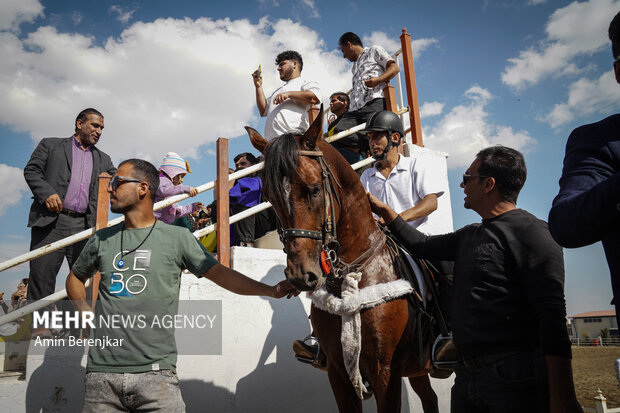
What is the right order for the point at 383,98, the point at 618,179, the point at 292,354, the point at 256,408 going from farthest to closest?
the point at 383,98
the point at 292,354
the point at 256,408
the point at 618,179

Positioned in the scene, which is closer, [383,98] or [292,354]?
[292,354]

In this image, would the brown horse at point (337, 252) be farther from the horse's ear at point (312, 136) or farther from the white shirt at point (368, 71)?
the white shirt at point (368, 71)

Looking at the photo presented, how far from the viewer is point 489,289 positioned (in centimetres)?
222

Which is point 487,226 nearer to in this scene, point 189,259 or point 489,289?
point 489,289

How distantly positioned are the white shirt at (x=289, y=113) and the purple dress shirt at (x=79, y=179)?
268 cm

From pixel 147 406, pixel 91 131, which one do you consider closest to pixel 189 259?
pixel 147 406

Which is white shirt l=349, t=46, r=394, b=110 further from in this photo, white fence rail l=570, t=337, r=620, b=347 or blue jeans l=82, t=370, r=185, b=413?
white fence rail l=570, t=337, r=620, b=347

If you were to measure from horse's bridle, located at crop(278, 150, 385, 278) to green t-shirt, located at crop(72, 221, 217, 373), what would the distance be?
77 cm

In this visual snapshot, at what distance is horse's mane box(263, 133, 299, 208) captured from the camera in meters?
2.64

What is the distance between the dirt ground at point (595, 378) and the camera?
24766mm

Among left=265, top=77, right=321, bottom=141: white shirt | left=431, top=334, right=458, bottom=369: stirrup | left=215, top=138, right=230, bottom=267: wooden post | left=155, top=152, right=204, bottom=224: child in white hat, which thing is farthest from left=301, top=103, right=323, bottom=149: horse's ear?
left=265, top=77, right=321, bottom=141: white shirt

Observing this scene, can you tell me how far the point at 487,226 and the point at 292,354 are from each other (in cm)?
330

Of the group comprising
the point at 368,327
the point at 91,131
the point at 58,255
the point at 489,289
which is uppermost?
the point at 91,131

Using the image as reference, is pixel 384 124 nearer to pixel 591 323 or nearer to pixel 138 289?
pixel 138 289
